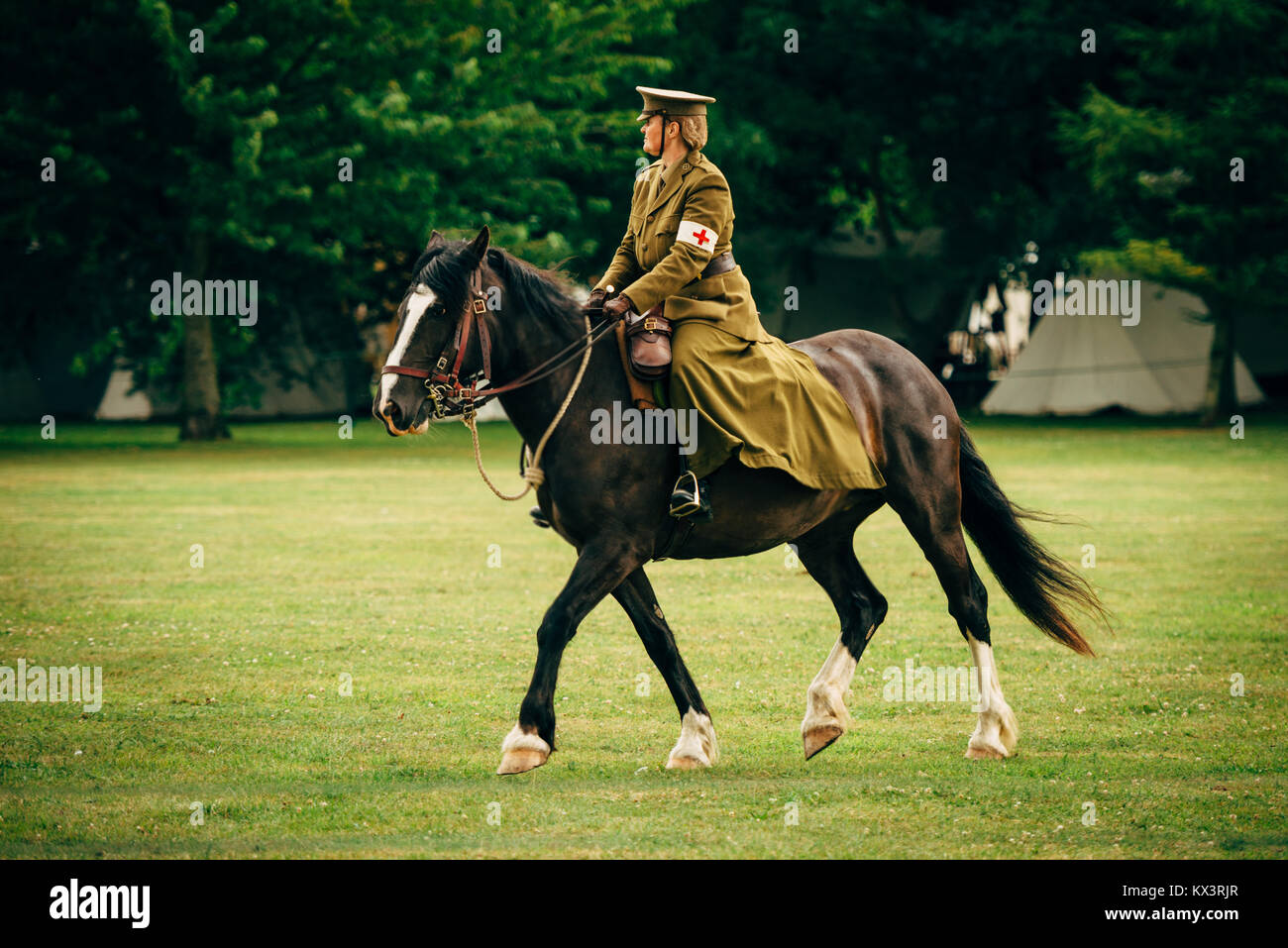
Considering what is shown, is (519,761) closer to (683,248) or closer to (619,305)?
(619,305)

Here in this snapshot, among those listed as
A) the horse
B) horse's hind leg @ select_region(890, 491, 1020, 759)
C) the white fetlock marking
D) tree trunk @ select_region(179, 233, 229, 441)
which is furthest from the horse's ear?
tree trunk @ select_region(179, 233, 229, 441)

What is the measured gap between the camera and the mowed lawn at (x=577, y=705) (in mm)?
6121

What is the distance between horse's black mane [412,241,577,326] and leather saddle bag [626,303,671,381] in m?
0.34

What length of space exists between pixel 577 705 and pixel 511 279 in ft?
8.49

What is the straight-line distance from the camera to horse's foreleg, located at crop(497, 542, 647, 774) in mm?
6914

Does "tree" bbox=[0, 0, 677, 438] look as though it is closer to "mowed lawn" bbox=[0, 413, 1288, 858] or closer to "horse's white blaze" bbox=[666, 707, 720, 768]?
"mowed lawn" bbox=[0, 413, 1288, 858]

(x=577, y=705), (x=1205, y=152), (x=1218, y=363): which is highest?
(x=1205, y=152)

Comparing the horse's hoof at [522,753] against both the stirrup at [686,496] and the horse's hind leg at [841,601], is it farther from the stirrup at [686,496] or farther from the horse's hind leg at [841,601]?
the horse's hind leg at [841,601]

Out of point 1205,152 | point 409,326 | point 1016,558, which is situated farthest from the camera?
point 1205,152

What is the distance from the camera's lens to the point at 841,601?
829cm

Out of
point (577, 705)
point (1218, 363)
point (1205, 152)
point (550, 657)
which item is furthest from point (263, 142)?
point (550, 657)

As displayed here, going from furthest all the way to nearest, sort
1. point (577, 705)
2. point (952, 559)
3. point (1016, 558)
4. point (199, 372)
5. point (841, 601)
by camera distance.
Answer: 1. point (199, 372)
2. point (577, 705)
3. point (1016, 558)
4. point (841, 601)
5. point (952, 559)
